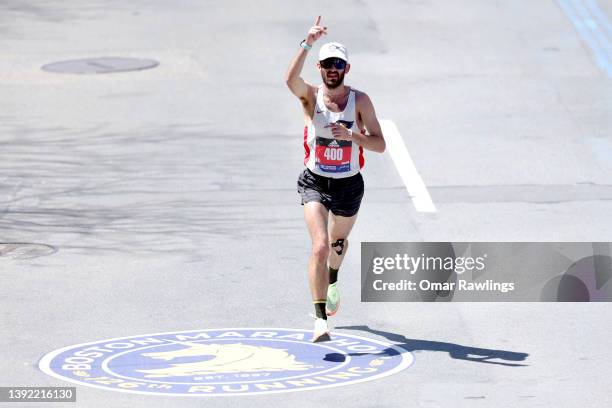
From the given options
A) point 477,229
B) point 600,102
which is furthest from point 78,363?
point 600,102

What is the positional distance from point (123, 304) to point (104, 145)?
687 cm

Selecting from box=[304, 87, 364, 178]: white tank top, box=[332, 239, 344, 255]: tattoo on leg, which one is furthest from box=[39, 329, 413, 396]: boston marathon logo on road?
box=[304, 87, 364, 178]: white tank top

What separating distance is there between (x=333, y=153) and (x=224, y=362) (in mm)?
1916

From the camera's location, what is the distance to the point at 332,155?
37.1ft

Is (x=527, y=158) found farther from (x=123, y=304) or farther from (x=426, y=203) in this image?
(x=123, y=304)

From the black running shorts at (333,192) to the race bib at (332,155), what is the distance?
11 cm

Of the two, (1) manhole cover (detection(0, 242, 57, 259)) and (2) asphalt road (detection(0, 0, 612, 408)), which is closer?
(2) asphalt road (detection(0, 0, 612, 408))

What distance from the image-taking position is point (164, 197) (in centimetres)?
1636

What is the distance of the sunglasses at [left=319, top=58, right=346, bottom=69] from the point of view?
36.1ft

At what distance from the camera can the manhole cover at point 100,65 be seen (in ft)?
76.1

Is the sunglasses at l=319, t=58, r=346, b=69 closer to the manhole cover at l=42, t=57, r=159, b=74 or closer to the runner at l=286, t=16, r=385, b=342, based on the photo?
the runner at l=286, t=16, r=385, b=342

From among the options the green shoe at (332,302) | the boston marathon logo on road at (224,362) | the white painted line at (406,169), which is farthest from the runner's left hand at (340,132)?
the white painted line at (406,169)
